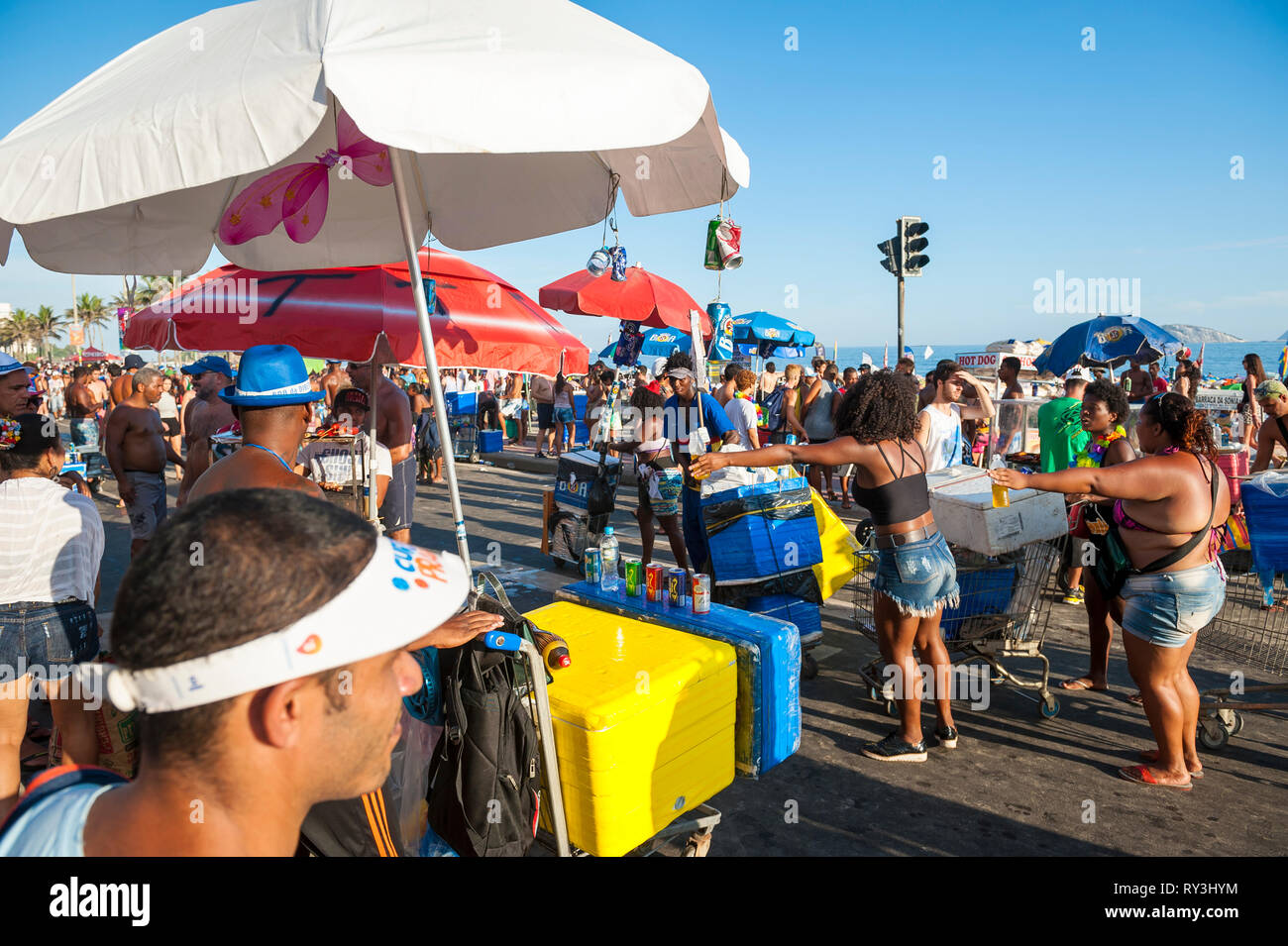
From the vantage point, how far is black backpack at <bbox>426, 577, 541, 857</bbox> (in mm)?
2672

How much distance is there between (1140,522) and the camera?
14.0 ft

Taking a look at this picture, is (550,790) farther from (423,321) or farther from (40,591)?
(40,591)

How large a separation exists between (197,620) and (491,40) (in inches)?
83.8

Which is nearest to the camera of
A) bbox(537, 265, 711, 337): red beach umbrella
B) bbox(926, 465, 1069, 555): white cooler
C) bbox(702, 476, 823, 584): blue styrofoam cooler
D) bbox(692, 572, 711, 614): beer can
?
bbox(692, 572, 711, 614): beer can

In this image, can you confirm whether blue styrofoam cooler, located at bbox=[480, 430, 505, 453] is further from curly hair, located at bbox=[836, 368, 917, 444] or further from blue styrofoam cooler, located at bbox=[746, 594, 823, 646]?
curly hair, located at bbox=[836, 368, 917, 444]

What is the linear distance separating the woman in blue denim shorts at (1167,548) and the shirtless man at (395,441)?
504cm

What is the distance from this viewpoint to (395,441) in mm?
7031

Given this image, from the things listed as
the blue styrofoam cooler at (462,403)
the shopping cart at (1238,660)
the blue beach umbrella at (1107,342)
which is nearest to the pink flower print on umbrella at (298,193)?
the shopping cart at (1238,660)

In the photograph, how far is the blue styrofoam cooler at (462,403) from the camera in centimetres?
1914

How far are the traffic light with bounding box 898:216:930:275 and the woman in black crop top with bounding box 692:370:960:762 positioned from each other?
7775 millimetres

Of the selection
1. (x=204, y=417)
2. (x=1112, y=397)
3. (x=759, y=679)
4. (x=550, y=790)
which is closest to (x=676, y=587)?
(x=759, y=679)

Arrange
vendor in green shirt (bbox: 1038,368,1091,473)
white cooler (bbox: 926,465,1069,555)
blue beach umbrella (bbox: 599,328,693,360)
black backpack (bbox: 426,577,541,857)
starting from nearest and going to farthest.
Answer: black backpack (bbox: 426,577,541,857) < white cooler (bbox: 926,465,1069,555) < vendor in green shirt (bbox: 1038,368,1091,473) < blue beach umbrella (bbox: 599,328,693,360)

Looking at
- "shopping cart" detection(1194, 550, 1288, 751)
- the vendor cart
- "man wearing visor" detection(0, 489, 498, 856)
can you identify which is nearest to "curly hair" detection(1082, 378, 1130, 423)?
"shopping cart" detection(1194, 550, 1288, 751)
